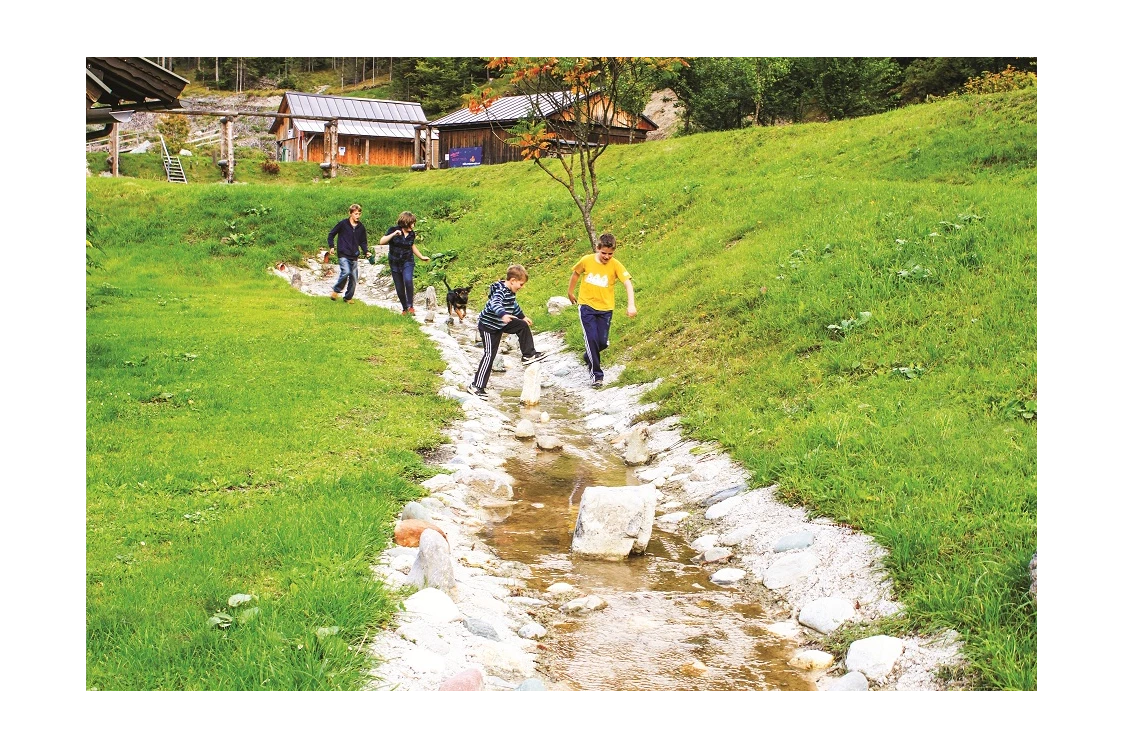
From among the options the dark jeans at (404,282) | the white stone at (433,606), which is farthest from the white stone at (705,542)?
the dark jeans at (404,282)

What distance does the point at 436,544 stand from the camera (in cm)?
570

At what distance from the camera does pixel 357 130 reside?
2392 inches

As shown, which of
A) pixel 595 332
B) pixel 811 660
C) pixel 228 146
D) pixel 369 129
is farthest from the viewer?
pixel 369 129

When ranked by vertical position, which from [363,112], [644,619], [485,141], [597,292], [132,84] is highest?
[363,112]

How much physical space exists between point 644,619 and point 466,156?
1976 inches

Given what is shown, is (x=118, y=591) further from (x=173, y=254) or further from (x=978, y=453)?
(x=173, y=254)

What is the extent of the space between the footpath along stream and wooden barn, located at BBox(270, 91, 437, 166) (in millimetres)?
52290

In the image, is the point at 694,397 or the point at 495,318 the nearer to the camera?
the point at 694,397

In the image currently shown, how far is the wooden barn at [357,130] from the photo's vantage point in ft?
199

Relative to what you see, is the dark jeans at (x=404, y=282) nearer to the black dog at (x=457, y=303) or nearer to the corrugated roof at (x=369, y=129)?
the black dog at (x=457, y=303)

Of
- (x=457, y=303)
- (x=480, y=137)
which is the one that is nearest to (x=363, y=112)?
(x=480, y=137)

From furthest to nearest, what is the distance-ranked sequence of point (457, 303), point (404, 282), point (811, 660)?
point (457, 303) → point (404, 282) → point (811, 660)

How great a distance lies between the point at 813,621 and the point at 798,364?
548cm

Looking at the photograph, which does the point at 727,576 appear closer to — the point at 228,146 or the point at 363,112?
the point at 228,146
